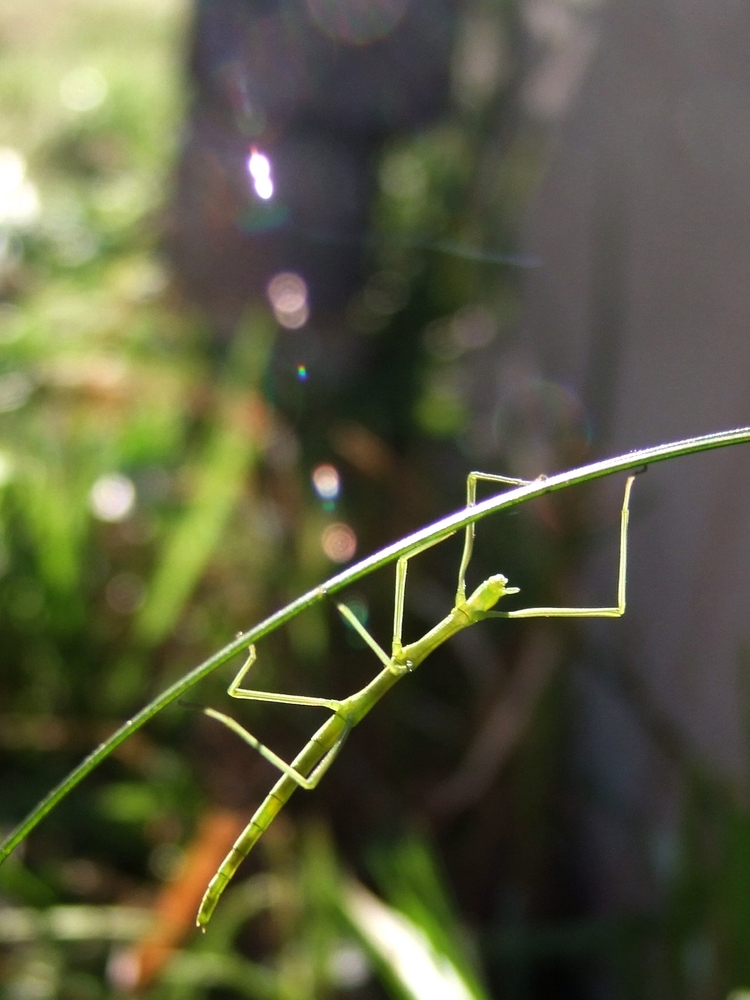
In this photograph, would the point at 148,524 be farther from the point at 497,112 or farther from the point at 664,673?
the point at 497,112

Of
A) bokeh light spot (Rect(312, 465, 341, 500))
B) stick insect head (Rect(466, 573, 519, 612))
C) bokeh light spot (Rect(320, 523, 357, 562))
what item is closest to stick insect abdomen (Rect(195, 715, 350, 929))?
stick insect head (Rect(466, 573, 519, 612))

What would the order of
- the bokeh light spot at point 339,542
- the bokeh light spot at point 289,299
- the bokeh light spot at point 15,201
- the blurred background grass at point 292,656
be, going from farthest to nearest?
the bokeh light spot at point 289,299 → the bokeh light spot at point 15,201 → the bokeh light spot at point 339,542 → the blurred background grass at point 292,656

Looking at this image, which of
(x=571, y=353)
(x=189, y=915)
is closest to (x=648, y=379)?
(x=571, y=353)

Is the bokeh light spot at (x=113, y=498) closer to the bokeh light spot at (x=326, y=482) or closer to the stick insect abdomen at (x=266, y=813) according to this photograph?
the bokeh light spot at (x=326, y=482)

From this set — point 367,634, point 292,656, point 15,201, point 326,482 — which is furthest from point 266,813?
point 15,201

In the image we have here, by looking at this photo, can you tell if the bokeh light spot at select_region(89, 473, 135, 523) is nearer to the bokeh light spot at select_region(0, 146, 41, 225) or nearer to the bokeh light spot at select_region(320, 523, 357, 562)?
the bokeh light spot at select_region(320, 523, 357, 562)

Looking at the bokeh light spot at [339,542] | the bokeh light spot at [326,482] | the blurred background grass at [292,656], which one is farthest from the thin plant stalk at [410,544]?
the bokeh light spot at [326,482]

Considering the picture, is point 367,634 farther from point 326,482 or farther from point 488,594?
point 326,482

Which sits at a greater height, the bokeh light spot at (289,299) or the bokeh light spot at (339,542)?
the bokeh light spot at (289,299)
